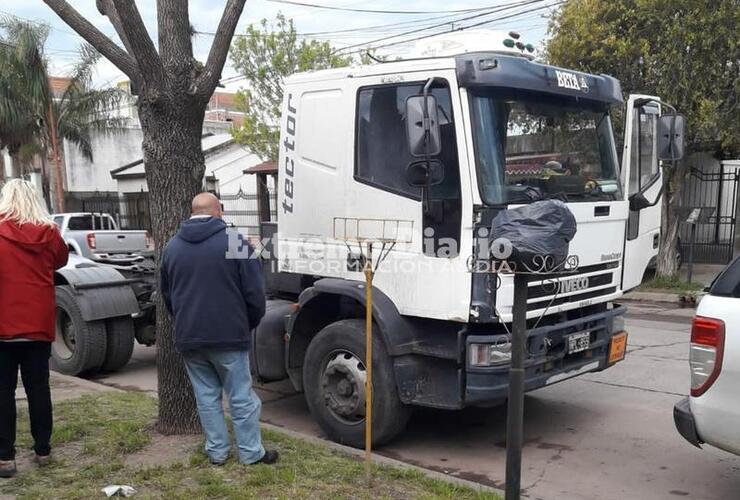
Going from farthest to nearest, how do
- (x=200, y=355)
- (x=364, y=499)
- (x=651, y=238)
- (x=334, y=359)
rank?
(x=651, y=238) < (x=334, y=359) < (x=200, y=355) < (x=364, y=499)

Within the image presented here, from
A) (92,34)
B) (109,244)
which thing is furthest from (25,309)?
(109,244)

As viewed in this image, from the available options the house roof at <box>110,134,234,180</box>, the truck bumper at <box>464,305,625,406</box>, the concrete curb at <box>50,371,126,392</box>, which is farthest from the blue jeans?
the house roof at <box>110,134,234,180</box>

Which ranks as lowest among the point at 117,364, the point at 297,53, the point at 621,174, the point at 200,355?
the point at 117,364

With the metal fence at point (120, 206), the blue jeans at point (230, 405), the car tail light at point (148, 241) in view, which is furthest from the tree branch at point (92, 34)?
the metal fence at point (120, 206)

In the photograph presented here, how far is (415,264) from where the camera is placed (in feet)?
16.0

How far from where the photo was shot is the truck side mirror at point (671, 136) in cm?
539

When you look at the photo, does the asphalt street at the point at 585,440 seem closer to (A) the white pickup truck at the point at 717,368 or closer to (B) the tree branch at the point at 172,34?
(A) the white pickup truck at the point at 717,368

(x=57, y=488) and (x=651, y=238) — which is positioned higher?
(x=651, y=238)

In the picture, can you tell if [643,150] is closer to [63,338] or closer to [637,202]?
[637,202]

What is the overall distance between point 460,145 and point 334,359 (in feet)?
6.29

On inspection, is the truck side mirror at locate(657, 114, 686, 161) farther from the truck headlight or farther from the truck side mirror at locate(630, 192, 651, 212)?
the truck headlight

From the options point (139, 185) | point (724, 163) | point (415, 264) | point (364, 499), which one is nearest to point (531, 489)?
point (364, 499)

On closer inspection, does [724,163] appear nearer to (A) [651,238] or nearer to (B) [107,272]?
(A) [651,238]

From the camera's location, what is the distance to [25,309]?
4082mm
